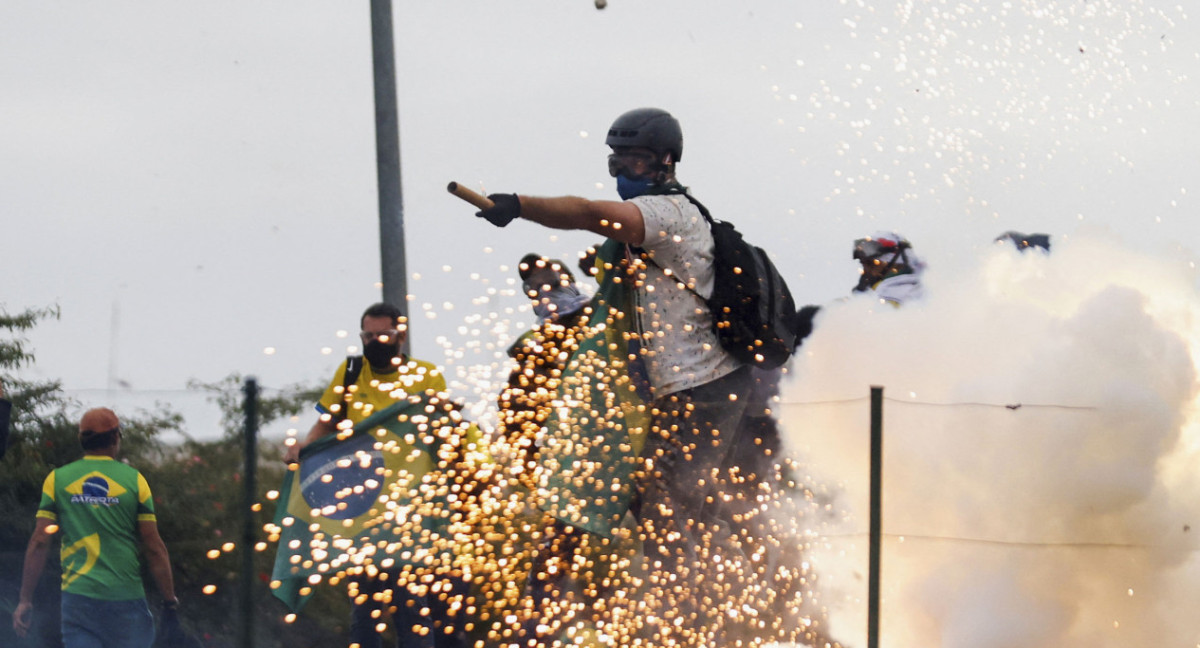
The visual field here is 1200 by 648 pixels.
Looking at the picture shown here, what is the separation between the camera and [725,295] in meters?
5.32

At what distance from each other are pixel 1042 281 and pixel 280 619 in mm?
3843

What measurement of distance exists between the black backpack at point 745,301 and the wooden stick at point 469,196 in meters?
1.04

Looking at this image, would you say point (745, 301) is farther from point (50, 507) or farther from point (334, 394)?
point (50, 507)

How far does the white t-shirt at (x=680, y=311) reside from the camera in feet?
17.1

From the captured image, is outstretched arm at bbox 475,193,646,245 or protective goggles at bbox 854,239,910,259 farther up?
outstretched arm at bbox 475,193,646,245

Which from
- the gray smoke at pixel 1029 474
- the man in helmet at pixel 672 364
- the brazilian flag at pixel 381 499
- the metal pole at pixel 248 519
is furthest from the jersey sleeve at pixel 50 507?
the gray smoke at pixel 1029 474

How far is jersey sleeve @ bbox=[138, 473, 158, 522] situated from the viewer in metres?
6.64

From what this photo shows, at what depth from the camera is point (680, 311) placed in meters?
5.29

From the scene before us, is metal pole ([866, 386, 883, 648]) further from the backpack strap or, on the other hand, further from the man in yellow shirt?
the backpack strap

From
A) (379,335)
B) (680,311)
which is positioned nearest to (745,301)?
(680,311)

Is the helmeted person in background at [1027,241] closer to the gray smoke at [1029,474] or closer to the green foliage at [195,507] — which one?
the gray smoke at [1029,474]

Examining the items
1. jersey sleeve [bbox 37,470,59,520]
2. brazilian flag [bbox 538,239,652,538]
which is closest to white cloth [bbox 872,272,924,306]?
brazilian flag [bbox 538,239,652,538]

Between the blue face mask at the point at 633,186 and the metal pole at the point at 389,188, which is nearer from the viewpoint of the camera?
the blue face mask at the point at 633,186

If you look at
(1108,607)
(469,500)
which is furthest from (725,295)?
(1108,607)
